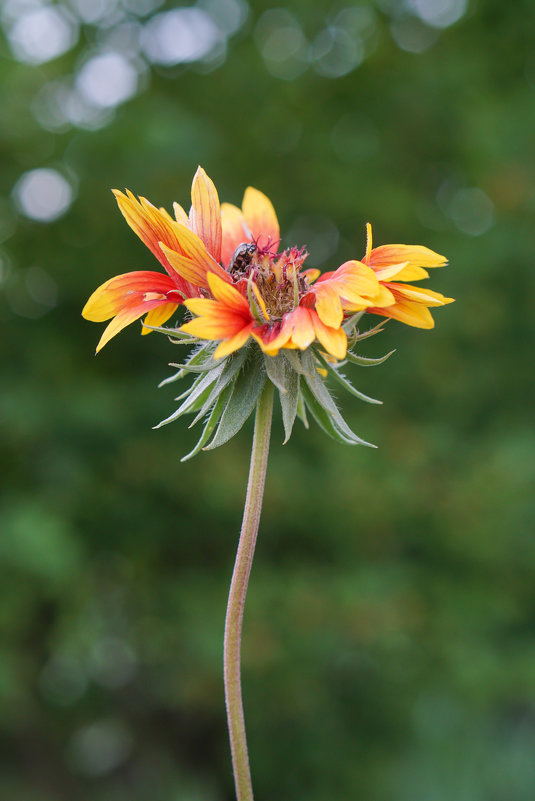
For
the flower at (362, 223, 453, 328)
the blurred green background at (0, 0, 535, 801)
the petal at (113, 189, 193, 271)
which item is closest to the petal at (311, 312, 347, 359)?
the flower at (362, 223, 453, 328)

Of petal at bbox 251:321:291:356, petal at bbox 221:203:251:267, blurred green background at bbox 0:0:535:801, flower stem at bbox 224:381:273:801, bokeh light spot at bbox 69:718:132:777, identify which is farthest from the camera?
bokeh light spot at bbox 69:718:132:777

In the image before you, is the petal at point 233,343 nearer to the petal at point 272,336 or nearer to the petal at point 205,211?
the petal at point 272,336

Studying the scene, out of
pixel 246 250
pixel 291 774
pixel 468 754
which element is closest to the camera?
pixel 246 250

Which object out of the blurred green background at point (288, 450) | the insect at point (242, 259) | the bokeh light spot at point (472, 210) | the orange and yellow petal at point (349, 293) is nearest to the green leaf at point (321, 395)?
the orange and yellow petal at point (349, 293)

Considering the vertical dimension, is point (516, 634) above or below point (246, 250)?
below

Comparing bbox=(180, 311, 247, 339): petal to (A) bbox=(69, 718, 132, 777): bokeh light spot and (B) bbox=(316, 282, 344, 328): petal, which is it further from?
(A) bbox=(69, 718, 132, 777): bokeh light spot

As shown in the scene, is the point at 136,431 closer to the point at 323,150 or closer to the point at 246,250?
the point at 323,150

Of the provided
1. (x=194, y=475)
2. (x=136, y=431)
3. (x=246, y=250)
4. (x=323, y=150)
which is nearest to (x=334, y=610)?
(x=194, y=475)

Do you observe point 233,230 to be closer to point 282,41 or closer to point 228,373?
point 228,373
